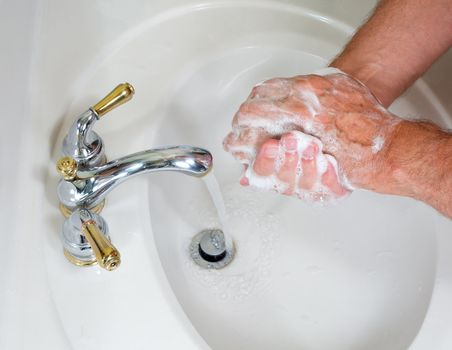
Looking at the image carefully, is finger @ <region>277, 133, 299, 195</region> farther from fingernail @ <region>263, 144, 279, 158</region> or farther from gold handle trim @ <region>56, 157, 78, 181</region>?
gold handle trim @ <region>56, 157, 78, 181</region>

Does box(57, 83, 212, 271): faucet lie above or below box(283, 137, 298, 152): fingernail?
below

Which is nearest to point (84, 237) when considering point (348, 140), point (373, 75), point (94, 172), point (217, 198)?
point (94, 172)

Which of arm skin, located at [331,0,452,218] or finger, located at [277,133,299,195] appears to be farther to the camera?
arm skin, located at [331,0,452,218]

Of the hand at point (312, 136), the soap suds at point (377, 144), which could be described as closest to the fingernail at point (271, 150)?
the hand at point (312, 136)

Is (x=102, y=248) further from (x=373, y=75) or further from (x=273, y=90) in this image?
(x=373, y=75)

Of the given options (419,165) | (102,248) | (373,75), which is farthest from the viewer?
(373,75)

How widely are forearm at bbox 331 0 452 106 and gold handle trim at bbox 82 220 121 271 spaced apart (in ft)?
1.35

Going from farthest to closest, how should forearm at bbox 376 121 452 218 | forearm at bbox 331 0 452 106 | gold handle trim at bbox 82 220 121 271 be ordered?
forearm at bbox 331 0 452 106
forearm at bbox 376 121 452 218
gold handle trim at bbox 82 220 121 271

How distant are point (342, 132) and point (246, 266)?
25cm

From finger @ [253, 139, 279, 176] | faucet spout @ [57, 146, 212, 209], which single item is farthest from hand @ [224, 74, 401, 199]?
faucet spout @ [57, 146, 212, 209]

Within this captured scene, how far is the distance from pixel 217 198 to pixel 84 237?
19 centimetres

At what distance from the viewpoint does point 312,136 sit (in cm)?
64

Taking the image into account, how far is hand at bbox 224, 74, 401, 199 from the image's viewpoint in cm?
63

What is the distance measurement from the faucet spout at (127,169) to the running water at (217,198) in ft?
0.17
